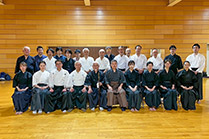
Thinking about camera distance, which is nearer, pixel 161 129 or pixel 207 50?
pixel 161 129

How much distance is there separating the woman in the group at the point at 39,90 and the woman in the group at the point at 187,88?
3829mm

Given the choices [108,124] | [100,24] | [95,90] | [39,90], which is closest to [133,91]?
[95,90]

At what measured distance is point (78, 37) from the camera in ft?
30.7

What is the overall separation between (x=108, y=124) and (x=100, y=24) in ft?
23.0

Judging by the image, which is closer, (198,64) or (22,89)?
(22,89)

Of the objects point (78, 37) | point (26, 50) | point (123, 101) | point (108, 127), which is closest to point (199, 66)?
point (123, 101)

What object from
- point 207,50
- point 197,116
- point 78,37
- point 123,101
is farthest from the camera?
point 207,50

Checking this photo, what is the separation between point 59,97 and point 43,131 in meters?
1.38

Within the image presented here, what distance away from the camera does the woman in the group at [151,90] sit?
452 centimetres

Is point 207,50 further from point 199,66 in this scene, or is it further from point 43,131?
point 43,131

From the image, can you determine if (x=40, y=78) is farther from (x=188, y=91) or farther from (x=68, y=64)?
(x=188, y=91)

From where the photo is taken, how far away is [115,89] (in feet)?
15.4

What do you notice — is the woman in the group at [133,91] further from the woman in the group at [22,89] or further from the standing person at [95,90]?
the woman in the group at [22,89]

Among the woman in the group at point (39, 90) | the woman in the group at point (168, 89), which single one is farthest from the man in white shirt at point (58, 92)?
the woman in the group at point (168, 89)
